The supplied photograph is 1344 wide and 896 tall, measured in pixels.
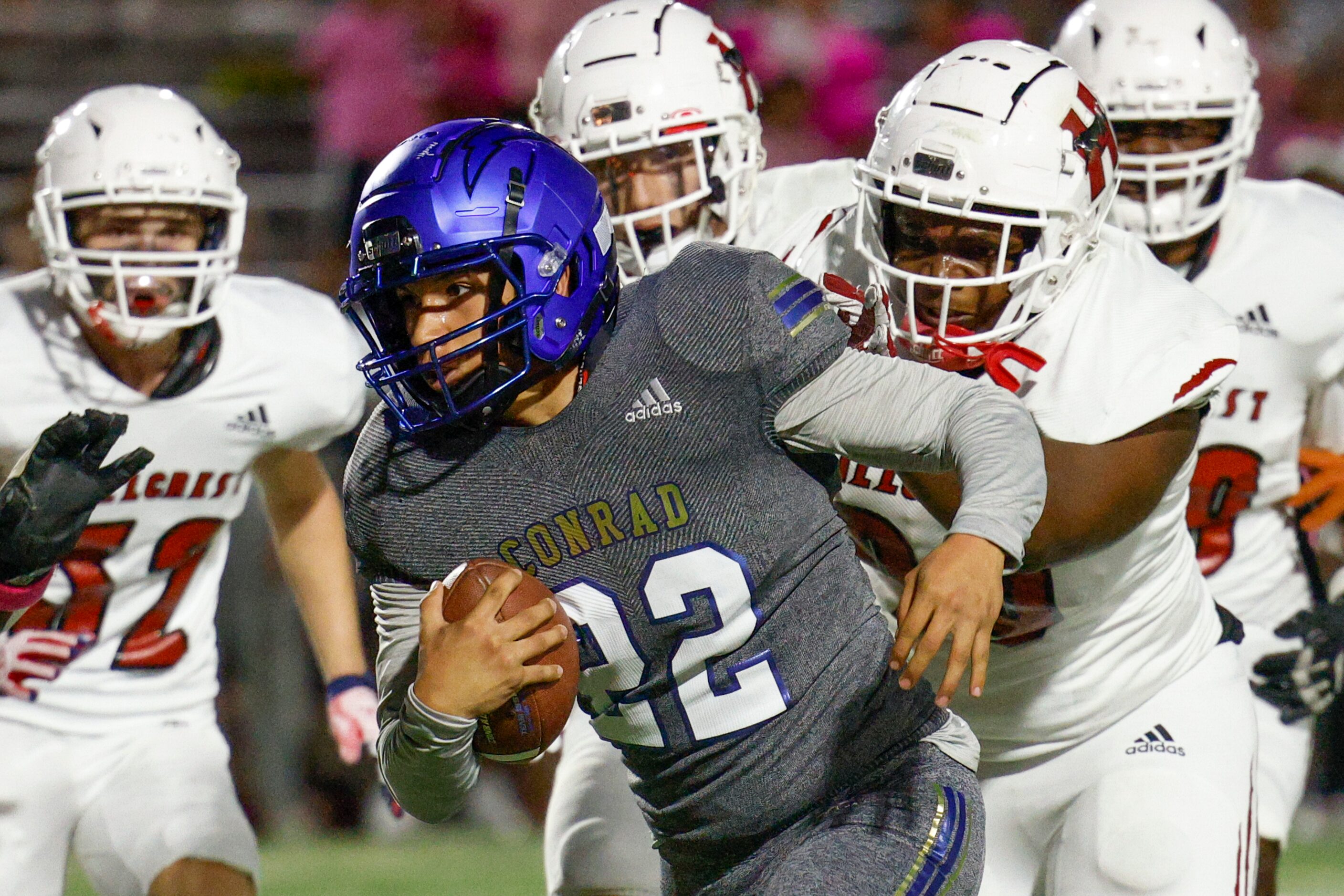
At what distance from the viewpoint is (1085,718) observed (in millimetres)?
2846

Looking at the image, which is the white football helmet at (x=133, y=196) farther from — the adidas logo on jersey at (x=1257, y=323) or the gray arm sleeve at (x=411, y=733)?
the adidas logo on jersey at (x=1257, y=323)

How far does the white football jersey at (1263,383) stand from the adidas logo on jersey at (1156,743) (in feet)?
2.83

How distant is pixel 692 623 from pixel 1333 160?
391 cm

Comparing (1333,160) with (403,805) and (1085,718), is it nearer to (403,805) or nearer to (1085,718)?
(1085,718)

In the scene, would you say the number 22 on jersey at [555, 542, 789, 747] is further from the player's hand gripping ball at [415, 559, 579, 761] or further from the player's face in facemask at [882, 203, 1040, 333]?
the player's face in facemask at [882, 203, 1040, 333]

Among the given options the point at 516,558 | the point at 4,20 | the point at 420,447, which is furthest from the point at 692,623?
the point at 4,20

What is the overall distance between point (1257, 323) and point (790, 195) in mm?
965

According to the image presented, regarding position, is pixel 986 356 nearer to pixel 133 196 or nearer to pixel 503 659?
pixel 503 659

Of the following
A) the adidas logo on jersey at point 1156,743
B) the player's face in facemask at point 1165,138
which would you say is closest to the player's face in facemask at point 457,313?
the adidas logo on jersey at point 1156,743

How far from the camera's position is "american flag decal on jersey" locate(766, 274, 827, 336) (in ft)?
7.33

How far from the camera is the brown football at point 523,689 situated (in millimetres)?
2156

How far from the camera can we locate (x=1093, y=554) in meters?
2.68

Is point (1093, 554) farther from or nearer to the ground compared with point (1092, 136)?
nearer to the ground

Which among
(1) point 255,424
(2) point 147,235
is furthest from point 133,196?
(1) point 255,424
